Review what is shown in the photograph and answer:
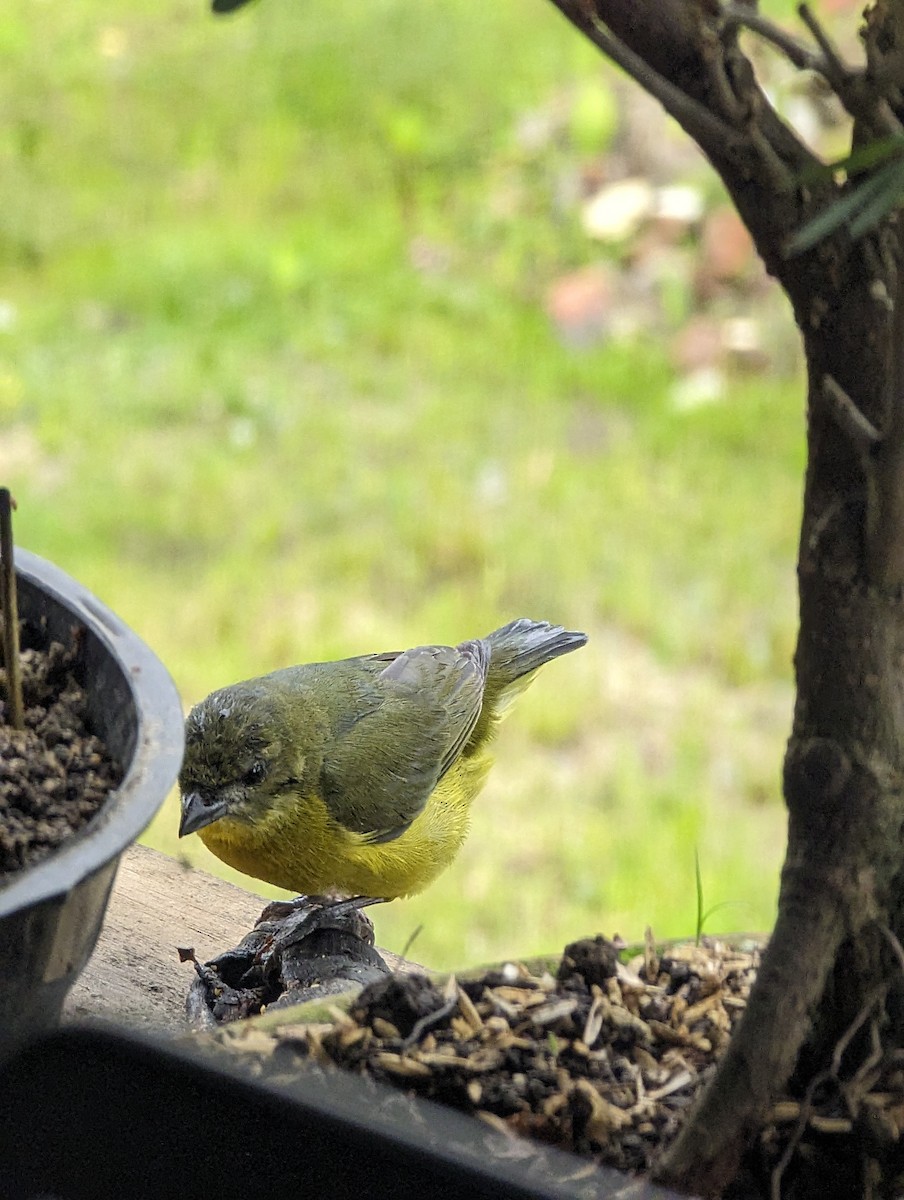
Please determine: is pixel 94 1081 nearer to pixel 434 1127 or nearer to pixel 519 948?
pixel 434 1127

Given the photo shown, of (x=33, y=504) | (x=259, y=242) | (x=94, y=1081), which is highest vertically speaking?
(x=259, y=242)

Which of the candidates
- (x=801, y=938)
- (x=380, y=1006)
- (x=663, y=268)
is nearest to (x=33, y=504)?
(x=663, y=268)

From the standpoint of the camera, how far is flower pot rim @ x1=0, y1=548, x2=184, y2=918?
1182 mm

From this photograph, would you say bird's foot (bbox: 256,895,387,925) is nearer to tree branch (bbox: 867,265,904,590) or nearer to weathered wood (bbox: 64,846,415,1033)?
weathered wood (bbox: 64,846,415,1033)

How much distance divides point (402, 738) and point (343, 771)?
122 mm

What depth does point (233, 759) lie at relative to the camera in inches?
76.2

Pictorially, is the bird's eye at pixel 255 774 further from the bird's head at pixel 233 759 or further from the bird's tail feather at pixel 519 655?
the bird's tail feather at pixel 519 655

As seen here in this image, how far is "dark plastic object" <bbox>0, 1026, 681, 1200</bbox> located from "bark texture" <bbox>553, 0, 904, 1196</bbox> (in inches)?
6.1

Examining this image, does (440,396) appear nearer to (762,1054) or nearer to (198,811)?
(198,811)

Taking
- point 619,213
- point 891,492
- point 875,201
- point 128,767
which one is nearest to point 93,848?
point 128,767

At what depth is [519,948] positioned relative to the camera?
9.93 ft

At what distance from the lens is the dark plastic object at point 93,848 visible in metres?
1.19

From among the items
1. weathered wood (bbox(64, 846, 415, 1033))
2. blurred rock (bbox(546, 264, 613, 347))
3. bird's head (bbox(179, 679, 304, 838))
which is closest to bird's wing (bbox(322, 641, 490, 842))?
bird's head (bbox(179, 679, 304, 838))

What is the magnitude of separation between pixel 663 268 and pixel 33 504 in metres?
2.04
